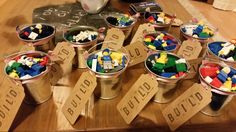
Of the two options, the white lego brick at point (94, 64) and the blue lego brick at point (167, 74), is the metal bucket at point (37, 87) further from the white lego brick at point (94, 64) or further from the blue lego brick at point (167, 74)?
the blue lego brick at point (167, 74)

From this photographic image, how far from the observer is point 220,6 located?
5.51 ft

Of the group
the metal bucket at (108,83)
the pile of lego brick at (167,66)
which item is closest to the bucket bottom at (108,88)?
the metal bucket at (108,83)

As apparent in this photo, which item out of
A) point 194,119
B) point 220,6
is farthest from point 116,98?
point 220,6

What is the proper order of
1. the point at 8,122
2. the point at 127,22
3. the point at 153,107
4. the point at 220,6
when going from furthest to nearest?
1. the point at 220,6
2. the point at 127,22
3. the point at 153,107
4. the point at 8,122

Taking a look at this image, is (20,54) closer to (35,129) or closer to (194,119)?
(35,129)

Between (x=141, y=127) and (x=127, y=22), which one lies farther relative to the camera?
(x=127, y=22)

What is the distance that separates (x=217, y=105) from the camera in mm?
622

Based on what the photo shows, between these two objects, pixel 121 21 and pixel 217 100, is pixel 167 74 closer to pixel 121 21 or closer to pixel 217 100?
pixel 217 100

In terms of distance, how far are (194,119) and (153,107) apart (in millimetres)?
115

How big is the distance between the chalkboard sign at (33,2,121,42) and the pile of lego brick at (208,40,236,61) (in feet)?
1.44

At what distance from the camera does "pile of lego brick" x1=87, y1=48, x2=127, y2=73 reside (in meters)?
0.61

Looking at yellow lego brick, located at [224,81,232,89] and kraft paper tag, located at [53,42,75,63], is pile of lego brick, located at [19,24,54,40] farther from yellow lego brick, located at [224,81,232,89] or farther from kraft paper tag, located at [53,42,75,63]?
yellow lego brick, located at [224,81,232,89]

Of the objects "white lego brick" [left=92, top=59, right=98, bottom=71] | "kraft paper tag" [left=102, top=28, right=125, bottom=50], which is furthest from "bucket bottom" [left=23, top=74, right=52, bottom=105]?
"kraft paper tag" [left=102, top=28, right=125, bottom=50]

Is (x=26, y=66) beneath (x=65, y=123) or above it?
above
